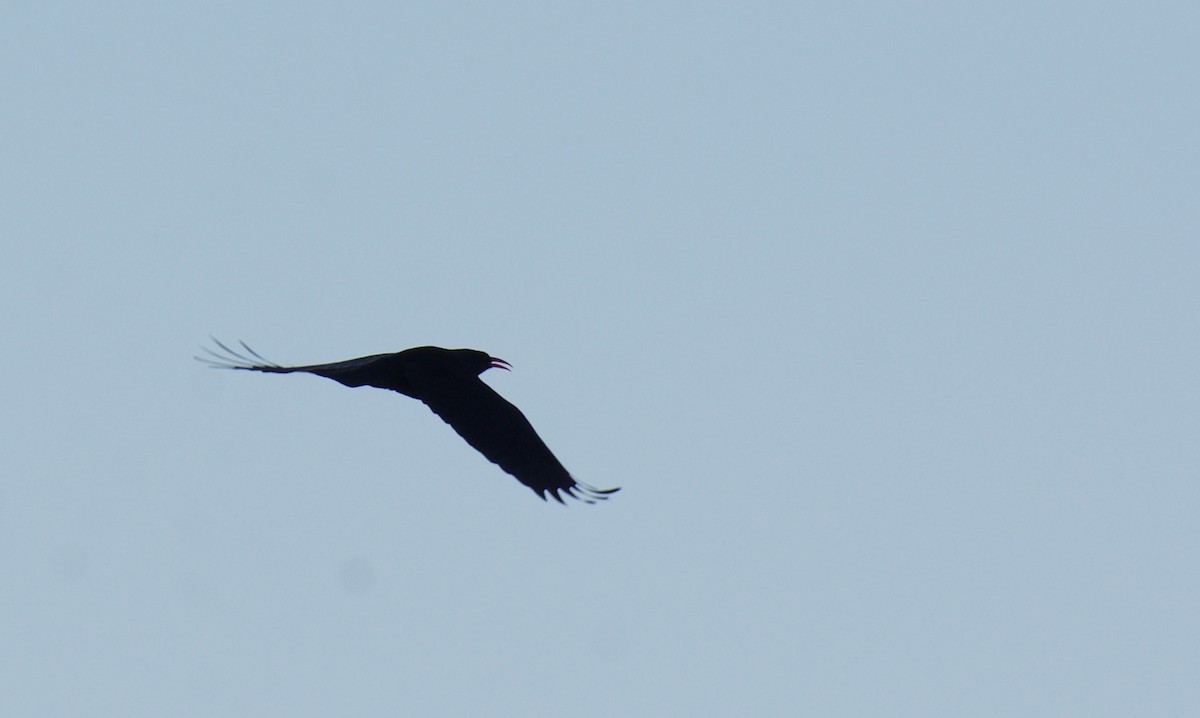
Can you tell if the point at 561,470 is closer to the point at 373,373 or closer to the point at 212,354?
the point at 373,373

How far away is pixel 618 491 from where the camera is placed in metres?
14.7

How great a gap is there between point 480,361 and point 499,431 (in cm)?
86

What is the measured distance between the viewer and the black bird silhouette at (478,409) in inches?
577

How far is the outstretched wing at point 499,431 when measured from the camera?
15.0m

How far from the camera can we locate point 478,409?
1518 cm

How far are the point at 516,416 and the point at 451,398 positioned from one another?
30.5 inches

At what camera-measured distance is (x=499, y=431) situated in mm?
15250

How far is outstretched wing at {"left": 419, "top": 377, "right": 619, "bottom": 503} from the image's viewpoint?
1502 cm

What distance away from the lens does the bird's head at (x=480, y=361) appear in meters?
14.9

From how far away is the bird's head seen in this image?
14.9 m

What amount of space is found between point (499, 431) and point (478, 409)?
357mm

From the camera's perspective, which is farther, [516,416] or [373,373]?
[516,416]

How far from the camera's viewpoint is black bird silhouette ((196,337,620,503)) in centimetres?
1466

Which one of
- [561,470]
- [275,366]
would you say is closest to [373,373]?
[275,366]
